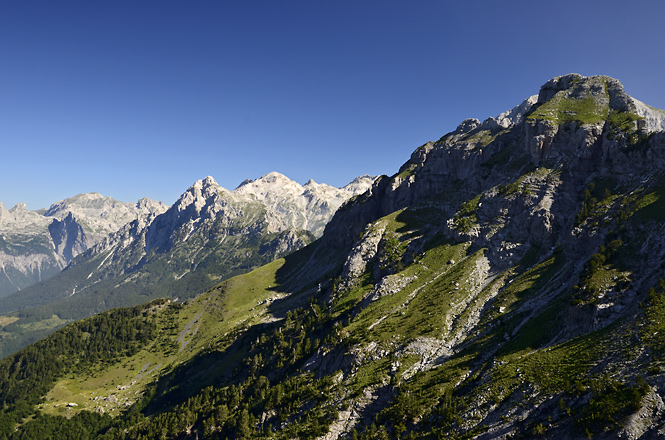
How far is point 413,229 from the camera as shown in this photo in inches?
6732

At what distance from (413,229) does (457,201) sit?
28947 mm

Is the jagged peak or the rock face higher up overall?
the jagged peak

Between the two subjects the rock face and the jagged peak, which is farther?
the jagged peak

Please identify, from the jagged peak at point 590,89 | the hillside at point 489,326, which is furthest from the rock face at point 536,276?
the jagged peak at point 590,89

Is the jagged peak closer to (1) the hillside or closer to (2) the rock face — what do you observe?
(2) the rock face

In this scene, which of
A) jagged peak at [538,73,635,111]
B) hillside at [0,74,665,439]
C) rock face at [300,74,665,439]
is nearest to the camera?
rock face at [300,74,665,439]

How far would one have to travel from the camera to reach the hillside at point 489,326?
51.5 meters

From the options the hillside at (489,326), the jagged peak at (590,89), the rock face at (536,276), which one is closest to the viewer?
the rock face at (536,276)

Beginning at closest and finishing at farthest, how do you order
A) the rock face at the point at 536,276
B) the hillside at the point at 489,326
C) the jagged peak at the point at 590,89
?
the rock face at the point at 536,276, the hillside at the point at 489,326, the jagged peak at the point at 590,89

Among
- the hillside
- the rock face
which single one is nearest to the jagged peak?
the rock face

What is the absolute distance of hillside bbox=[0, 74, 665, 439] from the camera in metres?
51.5

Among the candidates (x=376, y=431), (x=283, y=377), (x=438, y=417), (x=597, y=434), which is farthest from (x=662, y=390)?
(x=283, y=377)

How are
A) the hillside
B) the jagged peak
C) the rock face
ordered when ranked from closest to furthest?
the rock face < the hillside < the jagged peak

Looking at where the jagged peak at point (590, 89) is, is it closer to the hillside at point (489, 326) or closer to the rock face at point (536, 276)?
the rock face at point (536, 276)
